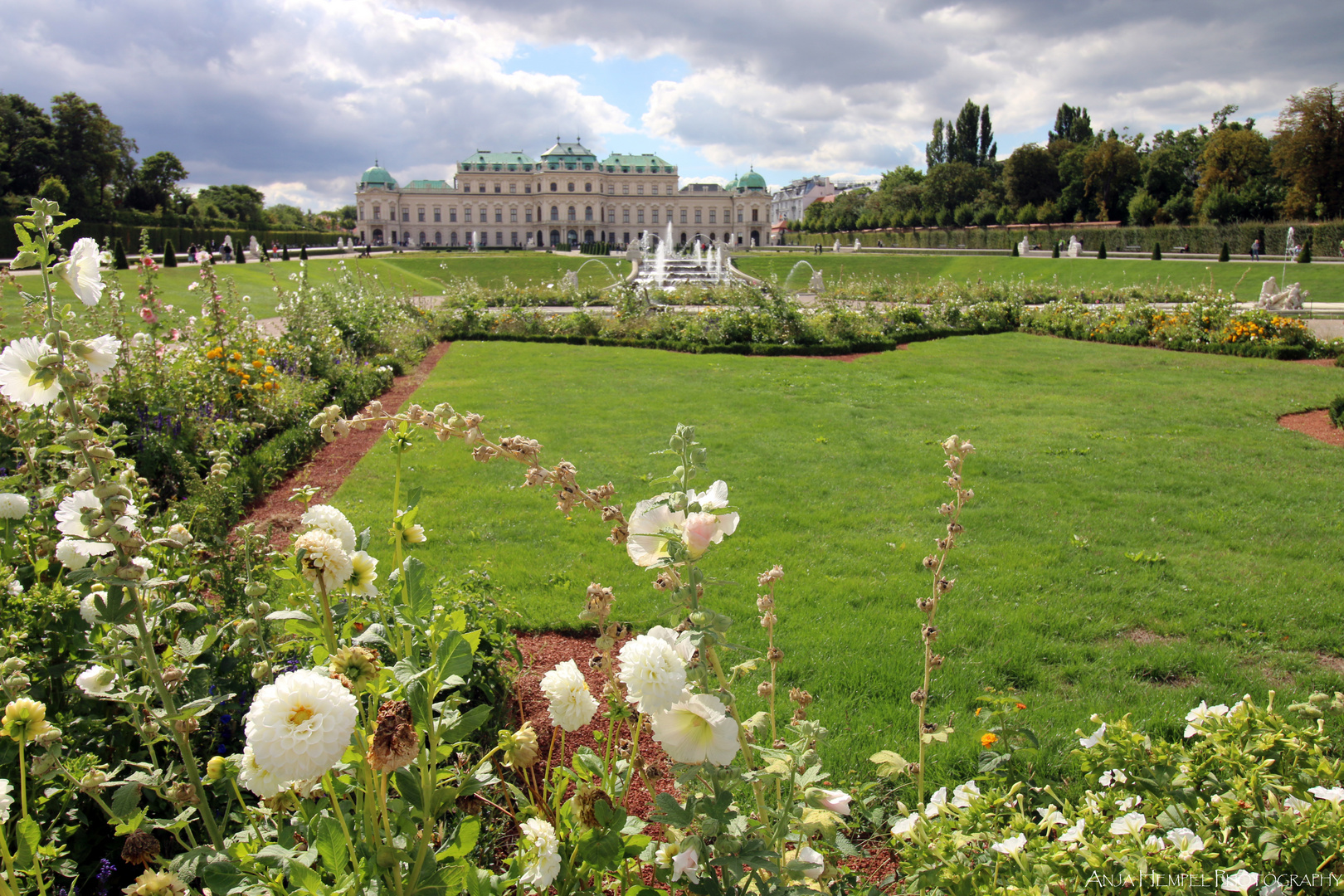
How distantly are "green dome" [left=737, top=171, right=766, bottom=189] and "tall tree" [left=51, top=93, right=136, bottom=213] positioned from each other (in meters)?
58.8

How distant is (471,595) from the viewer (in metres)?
2.99

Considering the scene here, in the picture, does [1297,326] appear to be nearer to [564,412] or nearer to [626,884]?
[564,412]

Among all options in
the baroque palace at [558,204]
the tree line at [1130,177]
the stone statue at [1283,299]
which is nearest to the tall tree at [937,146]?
the tree line at [1130,177]

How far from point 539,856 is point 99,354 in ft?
4.12

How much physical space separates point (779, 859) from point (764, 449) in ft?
19.0

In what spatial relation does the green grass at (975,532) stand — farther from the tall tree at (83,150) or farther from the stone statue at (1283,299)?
the tall tree at (83,150)

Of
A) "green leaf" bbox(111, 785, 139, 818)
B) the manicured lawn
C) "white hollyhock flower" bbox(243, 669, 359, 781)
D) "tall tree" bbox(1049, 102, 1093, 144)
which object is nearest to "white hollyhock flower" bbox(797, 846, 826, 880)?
"white hollyhock flower" bbox(243, 669, 359, 781)

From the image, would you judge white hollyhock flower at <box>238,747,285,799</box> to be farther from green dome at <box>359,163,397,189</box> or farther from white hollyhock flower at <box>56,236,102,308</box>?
green dome at <box>359,163,397,189</box>

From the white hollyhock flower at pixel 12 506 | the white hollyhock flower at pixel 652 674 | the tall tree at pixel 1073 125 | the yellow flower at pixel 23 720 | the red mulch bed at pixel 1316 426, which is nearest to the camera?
the white hollyhock flower at pixel 652 674

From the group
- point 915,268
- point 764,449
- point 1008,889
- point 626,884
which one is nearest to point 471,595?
point 626,884

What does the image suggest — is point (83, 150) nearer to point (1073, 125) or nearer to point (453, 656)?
point (453, 656)

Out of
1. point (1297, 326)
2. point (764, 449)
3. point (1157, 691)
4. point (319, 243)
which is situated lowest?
point (1157, 691)

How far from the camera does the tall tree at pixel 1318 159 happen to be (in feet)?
115

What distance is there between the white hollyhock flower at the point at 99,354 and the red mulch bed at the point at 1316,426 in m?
9.18
